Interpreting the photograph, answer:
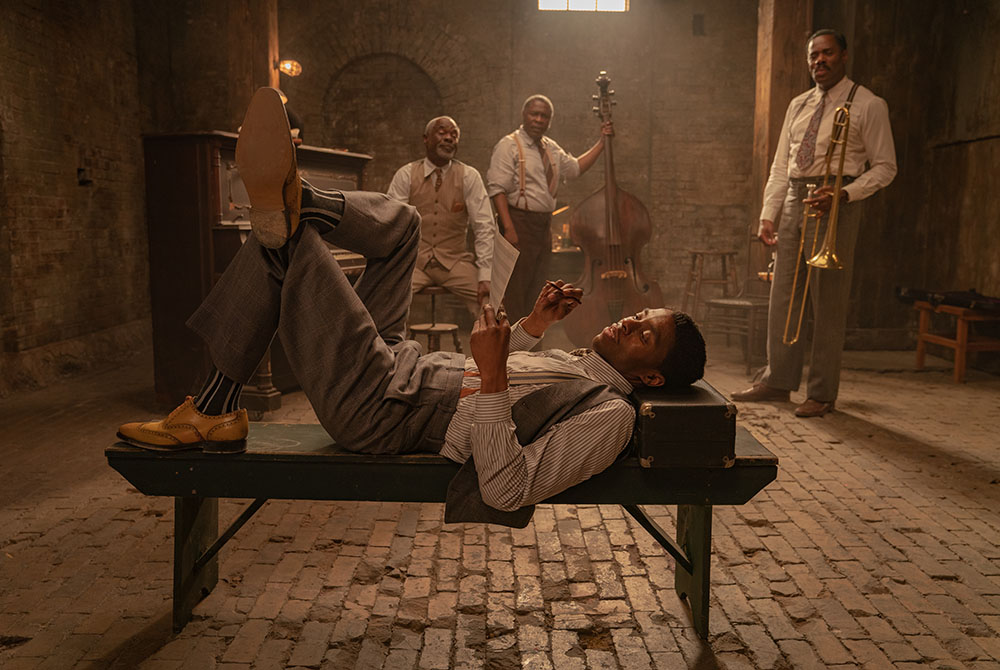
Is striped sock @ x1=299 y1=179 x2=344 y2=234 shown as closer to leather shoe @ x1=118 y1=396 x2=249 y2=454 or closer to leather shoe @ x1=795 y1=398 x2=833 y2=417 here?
leather shoe @ x1=118 y1=396 x2=249 y2=454

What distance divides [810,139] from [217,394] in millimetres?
4221

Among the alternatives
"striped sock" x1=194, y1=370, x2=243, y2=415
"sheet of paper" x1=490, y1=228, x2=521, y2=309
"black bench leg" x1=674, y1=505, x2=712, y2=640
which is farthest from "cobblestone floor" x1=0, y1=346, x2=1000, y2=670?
A: "sheet of paper" x1=490, y1=228, x2=521, y2=309

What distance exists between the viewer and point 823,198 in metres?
5.18

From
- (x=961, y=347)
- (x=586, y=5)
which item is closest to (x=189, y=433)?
(x=961, y=347)

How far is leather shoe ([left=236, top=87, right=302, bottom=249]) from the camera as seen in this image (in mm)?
2195

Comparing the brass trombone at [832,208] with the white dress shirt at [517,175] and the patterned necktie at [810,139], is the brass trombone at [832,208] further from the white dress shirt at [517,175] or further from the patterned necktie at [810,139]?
the white dress shirt at [517,175]

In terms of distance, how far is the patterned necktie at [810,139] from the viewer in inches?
210

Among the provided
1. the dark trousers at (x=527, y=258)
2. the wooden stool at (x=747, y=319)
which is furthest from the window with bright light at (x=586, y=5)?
the dark trousers at (x=527, y=258)

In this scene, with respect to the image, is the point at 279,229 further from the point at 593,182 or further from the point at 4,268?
the point at 593,182

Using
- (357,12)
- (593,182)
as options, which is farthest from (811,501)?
(357,12)

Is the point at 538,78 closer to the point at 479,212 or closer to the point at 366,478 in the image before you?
the point at 479,212

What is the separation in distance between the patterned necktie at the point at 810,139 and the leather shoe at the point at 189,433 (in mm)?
4140

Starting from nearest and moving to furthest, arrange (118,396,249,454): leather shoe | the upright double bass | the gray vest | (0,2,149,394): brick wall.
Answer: the gray vest
(118,396,249,454): leather shoe
(0,2,149,394): brick wall
the upright double bass

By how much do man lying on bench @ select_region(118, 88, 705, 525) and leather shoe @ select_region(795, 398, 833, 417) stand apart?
3.31 meters
